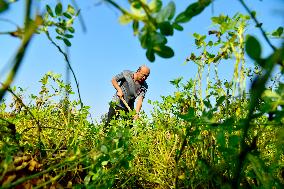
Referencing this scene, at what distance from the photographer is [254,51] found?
0.62 meters

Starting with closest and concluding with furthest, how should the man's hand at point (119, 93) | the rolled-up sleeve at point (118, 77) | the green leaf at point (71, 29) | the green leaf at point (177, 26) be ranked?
1. the green leaf at point (177, 26)
2. the green leaf at point (71, 29)
3. the man's hand at point (119, 93)
4. the rolled-up sleeve at point (118, 77)


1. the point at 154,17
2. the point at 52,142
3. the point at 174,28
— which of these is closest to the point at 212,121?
the point at 174,28

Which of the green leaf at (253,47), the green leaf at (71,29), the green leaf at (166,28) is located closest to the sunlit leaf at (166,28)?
the green leaf at (166,28)

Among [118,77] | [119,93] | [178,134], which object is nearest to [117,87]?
[119,93]

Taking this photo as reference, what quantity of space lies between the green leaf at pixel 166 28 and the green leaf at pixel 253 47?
0.75 feet

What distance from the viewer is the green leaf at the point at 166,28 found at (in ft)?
2.64

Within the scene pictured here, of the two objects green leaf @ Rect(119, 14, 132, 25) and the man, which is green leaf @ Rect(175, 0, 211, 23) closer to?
green leaf @ Rect(119, 14, 132, 25)

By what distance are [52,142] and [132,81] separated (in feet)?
16.1

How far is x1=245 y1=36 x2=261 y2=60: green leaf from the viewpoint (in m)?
0.62

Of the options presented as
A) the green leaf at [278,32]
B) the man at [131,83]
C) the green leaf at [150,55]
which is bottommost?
the green leaf at [150,55]

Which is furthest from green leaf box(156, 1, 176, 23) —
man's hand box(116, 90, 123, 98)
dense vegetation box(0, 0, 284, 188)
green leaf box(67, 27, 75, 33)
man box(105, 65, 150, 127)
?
man box(105, 65, 150, 127)

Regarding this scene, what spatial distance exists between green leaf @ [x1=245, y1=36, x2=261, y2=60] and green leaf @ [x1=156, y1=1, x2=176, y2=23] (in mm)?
207

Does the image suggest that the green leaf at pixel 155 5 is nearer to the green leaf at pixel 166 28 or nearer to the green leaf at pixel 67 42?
the green leaf at pixel 166 28

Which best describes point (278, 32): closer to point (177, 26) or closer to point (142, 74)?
point (177, 26)
